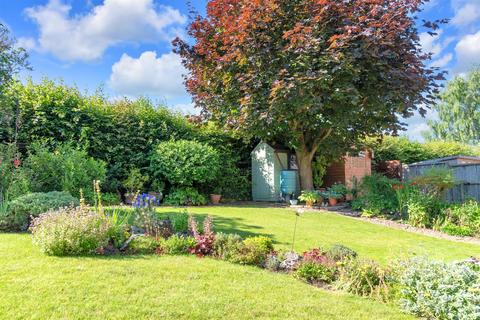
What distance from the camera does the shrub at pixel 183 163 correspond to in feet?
35.8

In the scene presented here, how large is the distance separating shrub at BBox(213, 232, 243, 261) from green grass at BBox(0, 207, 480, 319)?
0.25 metres

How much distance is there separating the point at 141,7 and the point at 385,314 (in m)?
8.19

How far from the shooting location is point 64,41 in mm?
8430

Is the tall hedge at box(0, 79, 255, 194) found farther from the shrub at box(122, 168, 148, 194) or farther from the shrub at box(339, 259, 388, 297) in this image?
the shrub at box(339, 259, 388, 297)

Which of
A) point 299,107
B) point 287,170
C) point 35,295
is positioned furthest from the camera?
point 287,170

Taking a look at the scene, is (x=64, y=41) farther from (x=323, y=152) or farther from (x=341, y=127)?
(x=323, y=152)

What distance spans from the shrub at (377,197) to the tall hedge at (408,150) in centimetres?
629

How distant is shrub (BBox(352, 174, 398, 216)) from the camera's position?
947 cm

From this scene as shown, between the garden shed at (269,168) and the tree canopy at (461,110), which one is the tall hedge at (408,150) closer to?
the garden shed at (269,168)

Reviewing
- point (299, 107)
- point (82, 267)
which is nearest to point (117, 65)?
point (299, 107)

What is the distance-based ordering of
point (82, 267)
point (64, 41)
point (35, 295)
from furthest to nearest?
point (64, 41)
point (82, 267)
point (35, 295)

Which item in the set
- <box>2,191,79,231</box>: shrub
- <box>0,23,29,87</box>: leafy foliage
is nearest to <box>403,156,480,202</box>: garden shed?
<box>2,191,79,231</box>: shrub

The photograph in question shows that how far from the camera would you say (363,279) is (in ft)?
12.8

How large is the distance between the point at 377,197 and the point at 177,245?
6.97 meters
